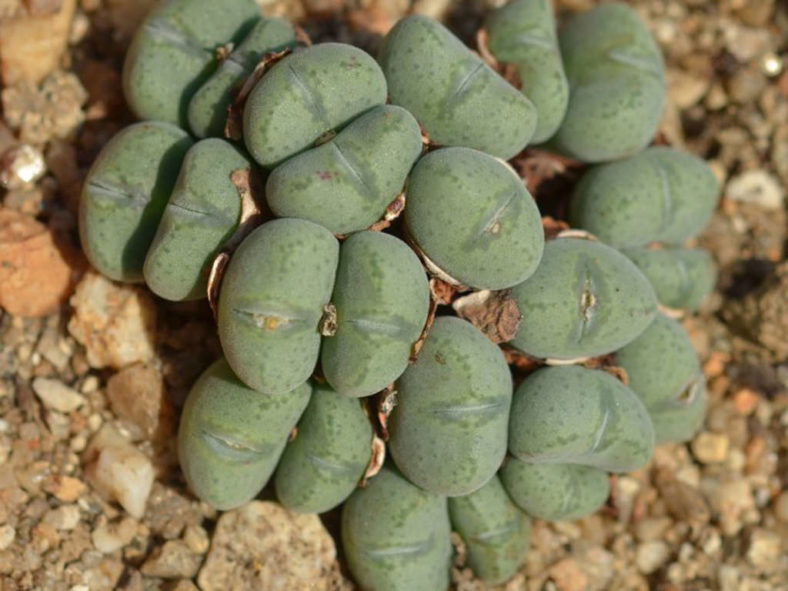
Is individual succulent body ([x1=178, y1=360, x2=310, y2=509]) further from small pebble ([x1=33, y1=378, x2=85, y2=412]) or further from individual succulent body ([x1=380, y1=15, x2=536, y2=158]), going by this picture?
individual succulent body ([x1=380, y1=15, x2=536, y2=158])

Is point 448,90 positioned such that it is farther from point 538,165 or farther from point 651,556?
point 651,556

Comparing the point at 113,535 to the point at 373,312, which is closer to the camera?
the point at 373,312

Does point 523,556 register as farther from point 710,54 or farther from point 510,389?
point 710,54

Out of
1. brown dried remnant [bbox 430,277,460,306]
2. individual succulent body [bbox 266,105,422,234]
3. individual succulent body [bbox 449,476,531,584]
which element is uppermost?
individual succulent body [bbox 266,105,422,234]

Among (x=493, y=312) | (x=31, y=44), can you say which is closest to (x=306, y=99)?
(x=493, y=312)

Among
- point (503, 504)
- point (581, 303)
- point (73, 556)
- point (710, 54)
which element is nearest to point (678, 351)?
point (581, 303)

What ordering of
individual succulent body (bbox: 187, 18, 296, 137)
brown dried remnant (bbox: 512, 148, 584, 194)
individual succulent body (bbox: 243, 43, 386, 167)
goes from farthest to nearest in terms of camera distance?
brown dried remnant (bbox: 512, 148, 584, 194) → individual succulent body (bbox: 187, 18, 296, 137) → individual succulent body (bbox: 243, 43, 386, 167)

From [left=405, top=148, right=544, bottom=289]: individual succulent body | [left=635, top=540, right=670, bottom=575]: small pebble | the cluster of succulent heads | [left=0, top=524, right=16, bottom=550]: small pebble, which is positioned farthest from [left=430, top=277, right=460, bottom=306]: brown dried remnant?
[left=0, top=524, right=16, bottom=550]: small pebble

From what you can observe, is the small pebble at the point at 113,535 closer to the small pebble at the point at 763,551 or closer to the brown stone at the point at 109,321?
the brown stone at the point at 109,321
